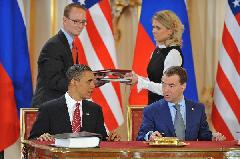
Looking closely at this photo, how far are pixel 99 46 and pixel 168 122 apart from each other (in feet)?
6.15

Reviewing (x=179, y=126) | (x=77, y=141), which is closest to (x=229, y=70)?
(x=179, y=126)

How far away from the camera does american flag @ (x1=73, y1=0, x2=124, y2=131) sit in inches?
232

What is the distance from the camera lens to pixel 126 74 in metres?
5.11

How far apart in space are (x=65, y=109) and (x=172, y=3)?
7.04 feet

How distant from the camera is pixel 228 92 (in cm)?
604

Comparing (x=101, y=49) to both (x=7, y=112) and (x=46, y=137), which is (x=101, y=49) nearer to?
(x=7, y=112)

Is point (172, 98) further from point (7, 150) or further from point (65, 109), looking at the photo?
point (7, 150)

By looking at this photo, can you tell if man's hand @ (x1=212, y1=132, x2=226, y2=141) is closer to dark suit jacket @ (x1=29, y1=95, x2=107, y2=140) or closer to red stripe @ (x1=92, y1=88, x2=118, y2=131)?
dark suit jacket @ (x1=29, y1=95, x2=107, y2=140)

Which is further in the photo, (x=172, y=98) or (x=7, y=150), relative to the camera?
(x=7, y=150)

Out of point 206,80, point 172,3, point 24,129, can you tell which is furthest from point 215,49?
point 24,129

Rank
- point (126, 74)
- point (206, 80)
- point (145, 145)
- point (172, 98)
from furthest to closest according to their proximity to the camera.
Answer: point (206, 80) → point (126, 74) → point (172, 98) → point (145, 145)

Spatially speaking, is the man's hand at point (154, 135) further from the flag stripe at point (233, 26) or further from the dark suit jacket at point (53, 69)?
the flag stripe at point (233, 26)

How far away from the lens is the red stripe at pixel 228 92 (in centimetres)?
601

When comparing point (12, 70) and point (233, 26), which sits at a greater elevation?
point (233, 26)
